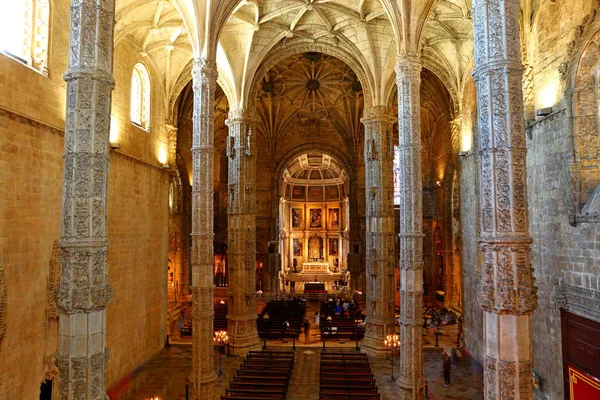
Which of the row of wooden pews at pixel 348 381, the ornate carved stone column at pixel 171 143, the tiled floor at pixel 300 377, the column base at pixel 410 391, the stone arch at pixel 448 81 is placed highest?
the stone arch at pixel 448 81

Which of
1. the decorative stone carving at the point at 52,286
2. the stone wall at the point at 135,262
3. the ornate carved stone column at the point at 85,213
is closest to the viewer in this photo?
the ornate carved stone column at the point at 85,213

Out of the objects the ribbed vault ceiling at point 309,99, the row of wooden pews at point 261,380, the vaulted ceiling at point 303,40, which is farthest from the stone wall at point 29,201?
the ribbed vault ceiling at point 309,99

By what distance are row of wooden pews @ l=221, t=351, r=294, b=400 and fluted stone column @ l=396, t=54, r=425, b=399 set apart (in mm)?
3979

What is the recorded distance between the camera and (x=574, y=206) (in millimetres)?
10656

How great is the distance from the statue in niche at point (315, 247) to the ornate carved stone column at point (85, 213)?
122 ft

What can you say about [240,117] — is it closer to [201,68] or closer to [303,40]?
[303,40]

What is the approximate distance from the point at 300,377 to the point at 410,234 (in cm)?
784

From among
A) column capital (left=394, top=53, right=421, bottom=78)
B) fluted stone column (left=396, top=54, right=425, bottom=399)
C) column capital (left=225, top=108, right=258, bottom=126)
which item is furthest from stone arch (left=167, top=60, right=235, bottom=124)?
fluted stone column (left=396, top=54, right=425, bottom=399)

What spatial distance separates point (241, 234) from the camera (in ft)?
66.3

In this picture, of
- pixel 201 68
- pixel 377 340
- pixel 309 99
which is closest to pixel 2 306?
pixel 201 68

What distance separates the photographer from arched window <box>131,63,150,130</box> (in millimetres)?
18484

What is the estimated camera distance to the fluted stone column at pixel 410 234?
41.6 feet

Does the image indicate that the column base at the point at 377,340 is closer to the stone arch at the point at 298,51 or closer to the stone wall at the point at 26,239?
the stone arch at the point at 298,51

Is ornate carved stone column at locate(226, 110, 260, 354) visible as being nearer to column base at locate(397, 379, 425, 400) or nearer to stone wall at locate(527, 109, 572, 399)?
column base at locate(397, 379, 425, 400)
